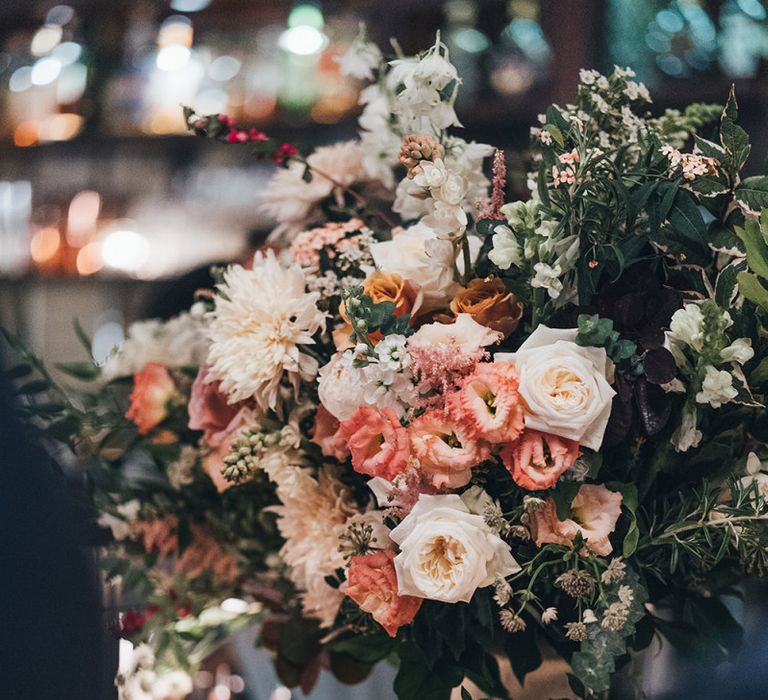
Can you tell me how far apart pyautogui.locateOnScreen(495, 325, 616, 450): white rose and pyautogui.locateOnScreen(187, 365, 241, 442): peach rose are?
31 cm

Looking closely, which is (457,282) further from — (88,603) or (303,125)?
(303,125)

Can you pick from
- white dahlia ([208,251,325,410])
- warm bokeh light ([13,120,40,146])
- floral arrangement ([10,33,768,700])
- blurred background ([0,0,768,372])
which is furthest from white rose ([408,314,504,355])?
warm bokeh light ([13,120,40,146])

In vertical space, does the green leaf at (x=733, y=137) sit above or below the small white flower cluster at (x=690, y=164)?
above

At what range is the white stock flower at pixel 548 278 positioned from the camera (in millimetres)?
643

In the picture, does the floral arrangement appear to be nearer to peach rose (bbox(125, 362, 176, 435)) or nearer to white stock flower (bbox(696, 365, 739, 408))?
white stock flower (bbox(696, 365, 739, 408))

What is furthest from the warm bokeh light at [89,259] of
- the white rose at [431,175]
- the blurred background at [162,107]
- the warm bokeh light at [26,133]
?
the white rose at [431,175]

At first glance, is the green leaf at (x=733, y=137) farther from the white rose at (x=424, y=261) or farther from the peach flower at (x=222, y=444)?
the peach flower at (x=222, y=444)

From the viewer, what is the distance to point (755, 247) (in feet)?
2.06

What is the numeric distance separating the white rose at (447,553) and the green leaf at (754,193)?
1.00ft

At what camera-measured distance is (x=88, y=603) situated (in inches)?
24.2

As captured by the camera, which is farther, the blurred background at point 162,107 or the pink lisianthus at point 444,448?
the blurred background at point 162,107

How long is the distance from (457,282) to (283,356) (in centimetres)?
15

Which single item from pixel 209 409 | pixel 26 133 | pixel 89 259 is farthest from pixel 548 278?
pixel 26 133

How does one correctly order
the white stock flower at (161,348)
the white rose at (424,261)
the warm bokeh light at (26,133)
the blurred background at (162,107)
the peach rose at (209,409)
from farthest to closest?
the warm bokeh light at (26,133) → the blurred background at (162,107) → the white stock flower at (161,348) → the peach rose at (209,409) → the white rose at (424,261)
